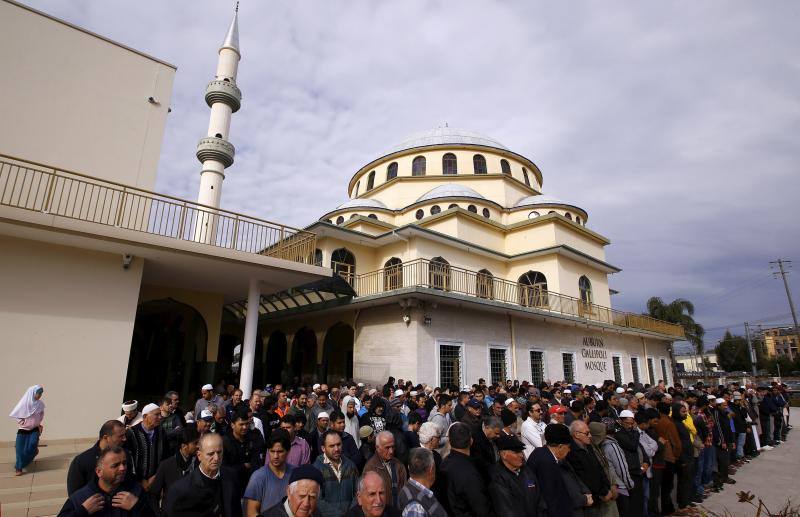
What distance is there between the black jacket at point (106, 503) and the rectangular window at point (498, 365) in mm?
13449

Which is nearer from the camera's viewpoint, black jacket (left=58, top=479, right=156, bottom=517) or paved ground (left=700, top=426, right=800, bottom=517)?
black jacket (left=58, top=479, right=156, bottom=517)

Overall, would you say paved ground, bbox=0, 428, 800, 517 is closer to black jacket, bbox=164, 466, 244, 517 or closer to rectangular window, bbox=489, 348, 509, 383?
black jacket, bbox=164, 466, 244, 517

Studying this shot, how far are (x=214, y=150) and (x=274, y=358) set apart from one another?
1001cm

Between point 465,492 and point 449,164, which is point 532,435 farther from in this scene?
point 449,164

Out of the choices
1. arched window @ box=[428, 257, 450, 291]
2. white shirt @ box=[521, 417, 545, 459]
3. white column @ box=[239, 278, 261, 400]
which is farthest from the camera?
arched window @ box=[428, 257, 450, 291]

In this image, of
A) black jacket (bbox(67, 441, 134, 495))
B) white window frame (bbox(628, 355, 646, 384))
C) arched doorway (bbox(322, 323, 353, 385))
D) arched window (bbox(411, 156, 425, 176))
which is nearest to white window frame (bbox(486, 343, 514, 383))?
arched doorway (bbox(322, 323, 353, 385))

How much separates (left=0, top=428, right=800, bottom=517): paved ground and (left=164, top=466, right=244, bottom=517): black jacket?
4.21 meters

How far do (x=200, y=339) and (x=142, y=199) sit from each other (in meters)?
5.69

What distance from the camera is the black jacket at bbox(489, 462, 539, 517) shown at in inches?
126

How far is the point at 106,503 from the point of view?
2754mm

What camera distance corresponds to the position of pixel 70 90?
9695 millimetres

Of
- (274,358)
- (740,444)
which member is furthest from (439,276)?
(740,444)

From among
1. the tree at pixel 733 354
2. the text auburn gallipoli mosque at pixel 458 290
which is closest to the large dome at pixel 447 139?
the text auburn gallipoli mosque at pixel 458 290

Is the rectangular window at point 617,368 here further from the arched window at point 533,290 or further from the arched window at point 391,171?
the arched window at point 391,171
